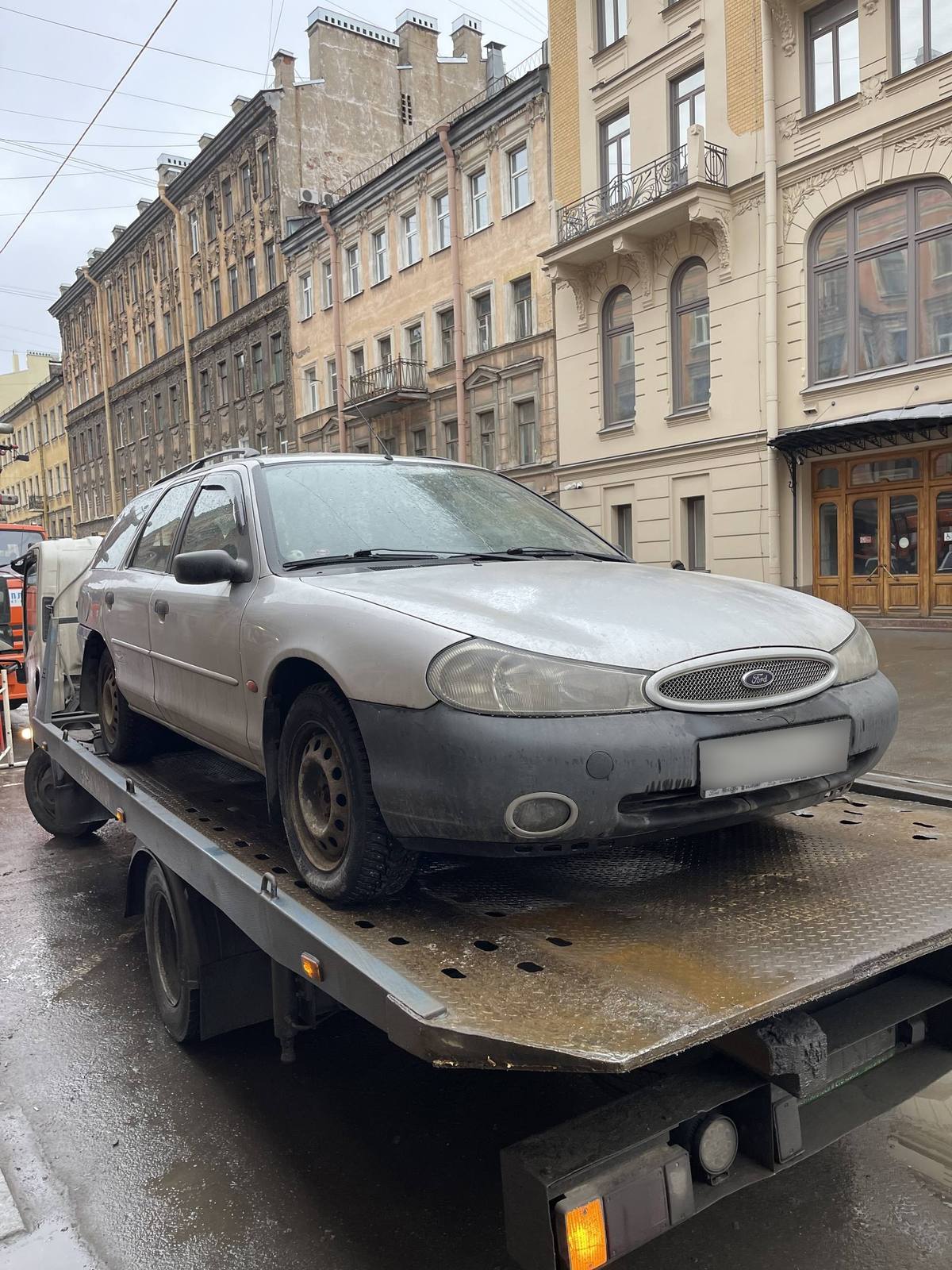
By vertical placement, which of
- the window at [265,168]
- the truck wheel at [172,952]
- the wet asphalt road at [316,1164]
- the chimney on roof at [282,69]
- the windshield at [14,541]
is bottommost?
the wet asphalt road at [316,1164]

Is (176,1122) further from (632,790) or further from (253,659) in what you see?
(632,790)

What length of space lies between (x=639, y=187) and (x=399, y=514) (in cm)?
1744

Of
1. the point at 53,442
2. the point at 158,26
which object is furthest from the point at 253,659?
Result: the point at 53,442

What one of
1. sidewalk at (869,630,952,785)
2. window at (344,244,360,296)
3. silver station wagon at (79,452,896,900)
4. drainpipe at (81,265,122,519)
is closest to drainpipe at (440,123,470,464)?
window at (344,244,360,296)

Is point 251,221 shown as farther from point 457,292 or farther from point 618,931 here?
point 618,931

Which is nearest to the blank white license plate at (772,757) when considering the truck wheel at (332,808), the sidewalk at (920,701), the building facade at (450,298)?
the truck wheel at (332,808)

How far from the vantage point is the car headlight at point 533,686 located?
7.81 feet

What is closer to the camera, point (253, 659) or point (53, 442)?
point (253, 659)

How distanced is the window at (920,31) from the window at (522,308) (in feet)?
30.6

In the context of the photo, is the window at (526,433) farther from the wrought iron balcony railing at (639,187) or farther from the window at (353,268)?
the window at (353,268)

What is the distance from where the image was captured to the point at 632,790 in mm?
2355

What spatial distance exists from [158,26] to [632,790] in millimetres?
13753

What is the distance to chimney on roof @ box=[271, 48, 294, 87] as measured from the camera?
34250 millimetres

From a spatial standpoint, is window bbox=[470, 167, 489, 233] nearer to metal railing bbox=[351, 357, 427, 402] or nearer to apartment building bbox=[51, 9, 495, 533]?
metal railing bbox=[351, 357, 427, 402]
